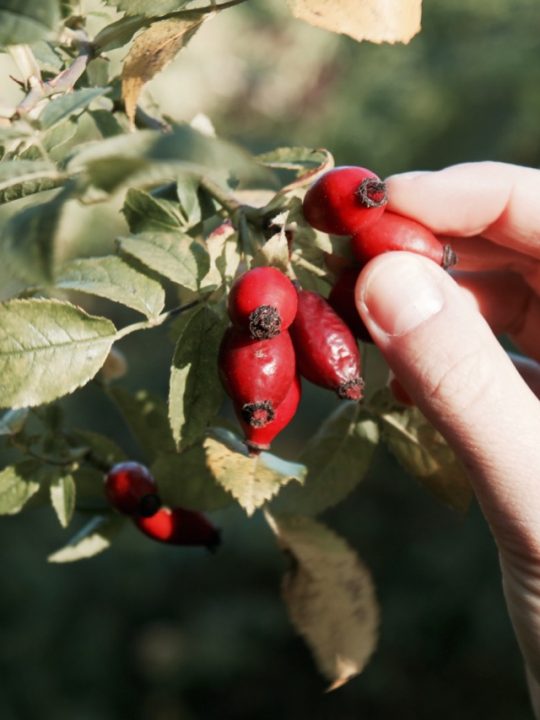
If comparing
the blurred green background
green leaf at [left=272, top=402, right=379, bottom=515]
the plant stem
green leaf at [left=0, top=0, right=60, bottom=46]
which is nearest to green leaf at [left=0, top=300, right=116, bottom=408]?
the plant stem

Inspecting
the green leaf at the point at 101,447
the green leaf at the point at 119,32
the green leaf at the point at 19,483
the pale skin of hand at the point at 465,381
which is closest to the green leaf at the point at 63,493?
the green leaf at the point at 19,483

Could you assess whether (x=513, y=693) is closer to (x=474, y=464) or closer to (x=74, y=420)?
(x=74, y=420)

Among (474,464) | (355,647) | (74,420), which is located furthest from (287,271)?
(74,420)

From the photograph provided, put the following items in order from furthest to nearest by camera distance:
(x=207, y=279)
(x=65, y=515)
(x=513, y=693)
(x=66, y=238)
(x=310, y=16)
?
1. (x=513, y=693)
2. (x=65, y=515)
3. (x=207, y=279)
4. (x=310, y=16)
5. (x=66, y=238)

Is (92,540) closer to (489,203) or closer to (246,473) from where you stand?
(246,473)

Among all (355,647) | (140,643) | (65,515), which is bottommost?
(140,643)

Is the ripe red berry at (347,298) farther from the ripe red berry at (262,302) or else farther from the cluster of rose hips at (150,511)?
the cluster of rose hips at (150,511)
